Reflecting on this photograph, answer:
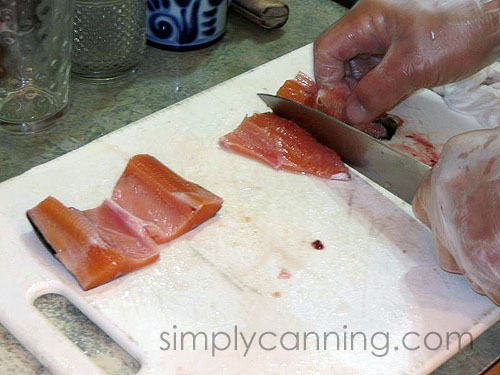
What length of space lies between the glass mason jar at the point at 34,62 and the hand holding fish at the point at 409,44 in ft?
2.03

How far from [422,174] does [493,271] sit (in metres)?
0.31

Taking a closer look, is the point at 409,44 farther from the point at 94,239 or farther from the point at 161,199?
the point at 94,239

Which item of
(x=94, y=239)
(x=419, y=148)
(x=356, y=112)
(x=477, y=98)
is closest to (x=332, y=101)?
(x=356, y=112)

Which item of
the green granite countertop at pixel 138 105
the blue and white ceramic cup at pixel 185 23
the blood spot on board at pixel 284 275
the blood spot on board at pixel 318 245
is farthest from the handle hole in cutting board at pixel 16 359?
the blue and white ceramic cup at pixel 185 23

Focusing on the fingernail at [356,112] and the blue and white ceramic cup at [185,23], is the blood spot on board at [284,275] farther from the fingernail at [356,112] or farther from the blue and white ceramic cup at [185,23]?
the blue and white ceramic cup at [185,23]

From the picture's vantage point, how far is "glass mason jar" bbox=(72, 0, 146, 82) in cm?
199

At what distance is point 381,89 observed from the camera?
1756mm

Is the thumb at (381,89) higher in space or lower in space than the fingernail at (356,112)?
higher

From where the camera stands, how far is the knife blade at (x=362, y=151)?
170 centimetres

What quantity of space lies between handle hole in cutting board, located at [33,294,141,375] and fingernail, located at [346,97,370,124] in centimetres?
77

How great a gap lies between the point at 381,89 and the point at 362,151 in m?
0.14

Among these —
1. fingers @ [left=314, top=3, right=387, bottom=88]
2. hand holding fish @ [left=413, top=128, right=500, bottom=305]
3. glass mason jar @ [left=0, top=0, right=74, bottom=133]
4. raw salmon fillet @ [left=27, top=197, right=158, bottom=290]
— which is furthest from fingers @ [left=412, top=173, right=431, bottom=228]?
glass mason jar @ [left=0, top=0, right=74, bottom=133]

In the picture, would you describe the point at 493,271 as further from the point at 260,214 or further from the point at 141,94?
the point at 141,94

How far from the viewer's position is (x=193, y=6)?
2137 mm
